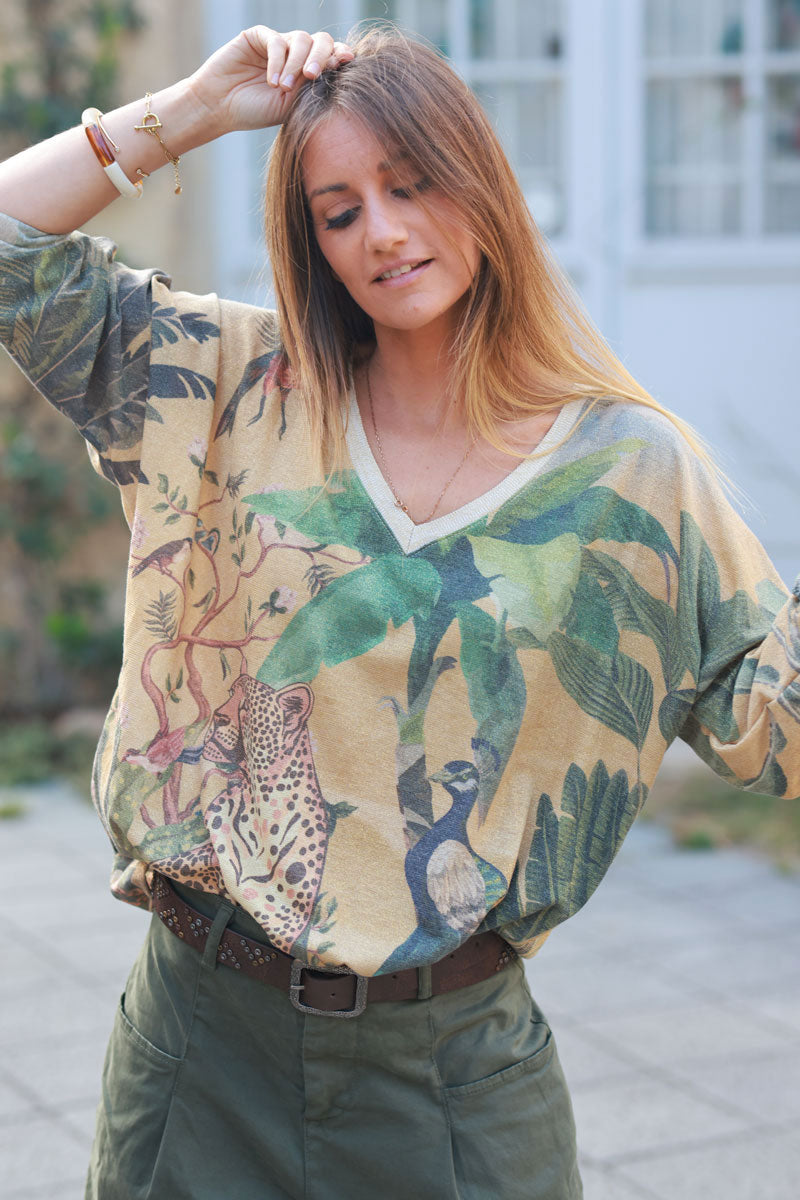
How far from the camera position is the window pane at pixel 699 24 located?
6020 millimetres

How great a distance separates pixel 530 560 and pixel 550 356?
0.29 metres

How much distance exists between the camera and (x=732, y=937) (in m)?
4.25

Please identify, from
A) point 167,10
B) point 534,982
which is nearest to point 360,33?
point 534,982

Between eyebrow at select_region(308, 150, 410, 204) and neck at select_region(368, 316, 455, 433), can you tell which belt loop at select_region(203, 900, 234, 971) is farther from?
eyebrow at select_region(308, 150, 410, 204)

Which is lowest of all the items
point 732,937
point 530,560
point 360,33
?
point 732,937

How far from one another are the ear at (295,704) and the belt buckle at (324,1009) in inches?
10.9

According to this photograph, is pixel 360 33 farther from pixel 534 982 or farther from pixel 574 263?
pixel 574 263

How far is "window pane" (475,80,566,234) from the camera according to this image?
6254mm

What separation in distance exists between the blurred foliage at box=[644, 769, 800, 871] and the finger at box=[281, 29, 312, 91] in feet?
11.5

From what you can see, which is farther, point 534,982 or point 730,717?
point 534,982

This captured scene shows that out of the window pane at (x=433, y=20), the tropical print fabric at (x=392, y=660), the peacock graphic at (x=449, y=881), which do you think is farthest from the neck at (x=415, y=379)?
the window pane at (x=433, y=20)

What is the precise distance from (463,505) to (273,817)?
434mm

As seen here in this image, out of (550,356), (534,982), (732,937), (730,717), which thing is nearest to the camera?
(730,717)

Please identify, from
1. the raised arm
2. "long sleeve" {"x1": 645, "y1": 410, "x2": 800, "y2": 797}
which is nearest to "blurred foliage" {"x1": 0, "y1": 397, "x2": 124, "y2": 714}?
the raised arm
